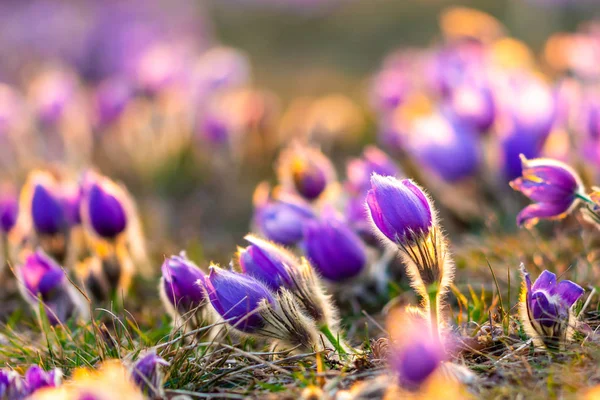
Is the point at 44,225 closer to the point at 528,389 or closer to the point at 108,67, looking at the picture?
the point at 528,389

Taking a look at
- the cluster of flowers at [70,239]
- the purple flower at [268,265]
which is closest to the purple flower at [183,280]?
the purple flower at [268,265]

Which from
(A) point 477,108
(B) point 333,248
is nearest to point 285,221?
(B) point 333,248

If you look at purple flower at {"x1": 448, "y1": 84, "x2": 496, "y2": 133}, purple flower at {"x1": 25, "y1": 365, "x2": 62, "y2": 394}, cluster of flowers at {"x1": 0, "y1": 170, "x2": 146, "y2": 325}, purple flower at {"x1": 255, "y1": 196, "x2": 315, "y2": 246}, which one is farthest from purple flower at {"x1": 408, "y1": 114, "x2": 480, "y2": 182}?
purple flower at {"x1": 25, "y1": 365, "x2": 62, "y2": 394}

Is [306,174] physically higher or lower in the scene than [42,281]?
higher

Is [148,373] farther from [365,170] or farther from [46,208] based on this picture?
[365,170]

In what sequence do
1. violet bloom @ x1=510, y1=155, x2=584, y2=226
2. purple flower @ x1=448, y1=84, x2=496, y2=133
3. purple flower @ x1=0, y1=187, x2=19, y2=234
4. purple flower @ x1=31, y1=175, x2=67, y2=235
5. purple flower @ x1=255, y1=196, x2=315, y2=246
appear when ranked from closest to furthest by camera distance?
violet bloom @ x1=510, y1=155, x2=584, y2=226 → purple flower @ x1=255, y1=196, x2=315, y2=246 → purple flower @ x1=31, y1=175, x2=67, y2=235 → purple flower @ x1=0, y1=187, x2=19, y2=234 → purple flower @ x1=448, y1=84, x2=496, y2=133

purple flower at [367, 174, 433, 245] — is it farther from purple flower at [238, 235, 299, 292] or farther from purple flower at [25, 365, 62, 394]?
purple flower at [25, 365, 62, 394]

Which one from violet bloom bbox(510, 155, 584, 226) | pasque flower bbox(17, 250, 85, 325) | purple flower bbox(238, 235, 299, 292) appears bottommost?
pasque flower bbox(17, 250, 85, 325)
